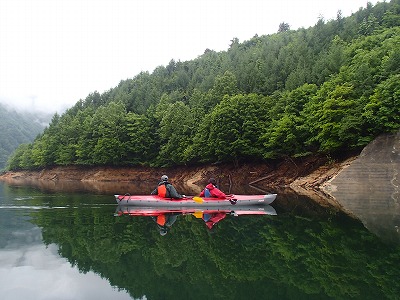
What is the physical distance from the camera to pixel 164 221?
21.0m

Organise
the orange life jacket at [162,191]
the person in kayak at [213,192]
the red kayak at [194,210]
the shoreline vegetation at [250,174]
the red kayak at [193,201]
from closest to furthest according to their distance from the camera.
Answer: the red kayak at [194,210]
the red kayak at [193,201]
the person in kayak at [213,192]
the orange life jacket at [162,191]
the shoreline vegetation at [250,174]

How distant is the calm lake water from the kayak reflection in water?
0.41m

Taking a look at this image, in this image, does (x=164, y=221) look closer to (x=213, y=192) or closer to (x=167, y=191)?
(x=167, y=191)

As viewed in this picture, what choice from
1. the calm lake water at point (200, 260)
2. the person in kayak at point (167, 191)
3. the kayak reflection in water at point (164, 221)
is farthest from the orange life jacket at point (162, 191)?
the calm lake water at point (200, 260)

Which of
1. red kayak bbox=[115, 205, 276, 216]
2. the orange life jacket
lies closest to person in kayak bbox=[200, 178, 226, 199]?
red kayak bbox=[115, 205, 276, 216]

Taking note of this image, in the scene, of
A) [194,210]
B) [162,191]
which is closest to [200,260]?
[194,210]

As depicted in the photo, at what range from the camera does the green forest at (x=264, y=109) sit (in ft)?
148

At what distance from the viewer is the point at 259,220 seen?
20812 millimetres

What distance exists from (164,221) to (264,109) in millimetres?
40930

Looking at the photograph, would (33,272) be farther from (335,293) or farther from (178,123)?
(178,123)

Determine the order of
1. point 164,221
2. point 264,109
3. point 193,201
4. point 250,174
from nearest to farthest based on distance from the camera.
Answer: point 164,221 → point 193,201 → point 250,174 → point 264,109

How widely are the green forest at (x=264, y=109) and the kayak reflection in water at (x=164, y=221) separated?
87.0 feet

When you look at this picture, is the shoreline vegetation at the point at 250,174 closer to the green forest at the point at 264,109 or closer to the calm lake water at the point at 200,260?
the green forest at the point at 264,109

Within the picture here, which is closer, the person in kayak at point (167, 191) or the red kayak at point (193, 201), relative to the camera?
the red kayak at point (193, 201)
